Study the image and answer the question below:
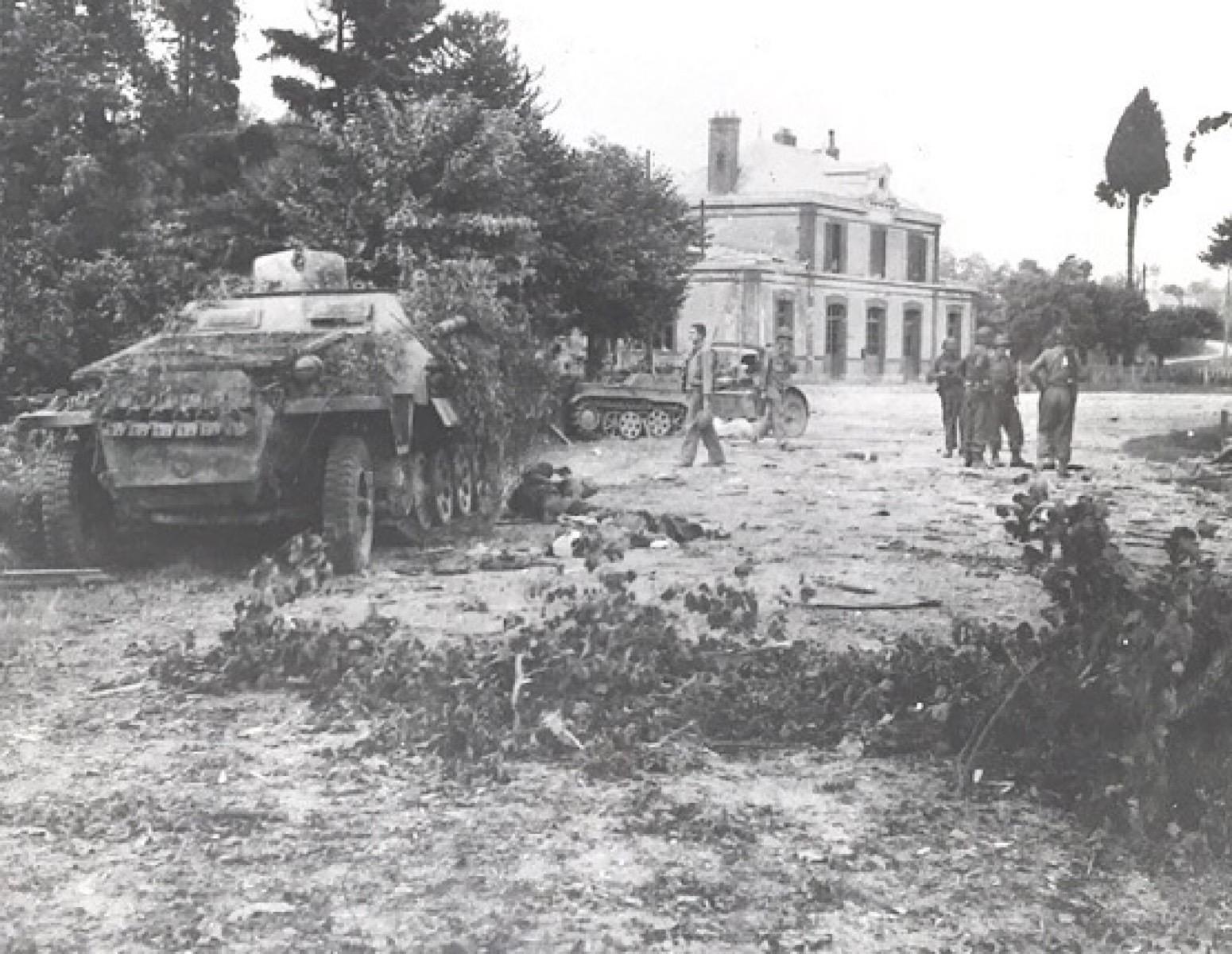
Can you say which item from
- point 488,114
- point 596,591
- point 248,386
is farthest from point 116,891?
point 488,114

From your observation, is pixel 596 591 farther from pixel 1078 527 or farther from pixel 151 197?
pixel 151 197

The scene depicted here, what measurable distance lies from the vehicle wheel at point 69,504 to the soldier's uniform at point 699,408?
297 inches

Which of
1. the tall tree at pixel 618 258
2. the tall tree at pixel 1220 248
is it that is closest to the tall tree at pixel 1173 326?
the tall tree at pixel 1220 248

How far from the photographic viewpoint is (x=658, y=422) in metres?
23.4

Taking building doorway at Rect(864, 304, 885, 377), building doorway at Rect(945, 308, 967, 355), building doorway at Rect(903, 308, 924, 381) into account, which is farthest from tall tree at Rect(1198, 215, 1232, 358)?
building doorway at Rect(945, 308, 967, 355)

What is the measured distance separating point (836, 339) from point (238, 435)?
4582 cm

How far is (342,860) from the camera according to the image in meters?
4.33

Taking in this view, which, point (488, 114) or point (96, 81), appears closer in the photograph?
point (96, 81)

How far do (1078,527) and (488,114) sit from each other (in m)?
16.3

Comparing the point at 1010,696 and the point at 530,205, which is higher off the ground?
the point at 530,205

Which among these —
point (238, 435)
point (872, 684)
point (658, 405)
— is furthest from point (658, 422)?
→ point (872, 684)

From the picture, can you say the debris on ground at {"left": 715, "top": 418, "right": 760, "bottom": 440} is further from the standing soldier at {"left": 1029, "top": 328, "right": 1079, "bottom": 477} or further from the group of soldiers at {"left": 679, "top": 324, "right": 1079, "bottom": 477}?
the standing soldier at {"left": 1029, "top": 328, "right": 1079, "bottom": 477}

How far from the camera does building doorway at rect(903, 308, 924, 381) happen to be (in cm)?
5669

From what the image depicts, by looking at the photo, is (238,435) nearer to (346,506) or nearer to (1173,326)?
(346,506)
